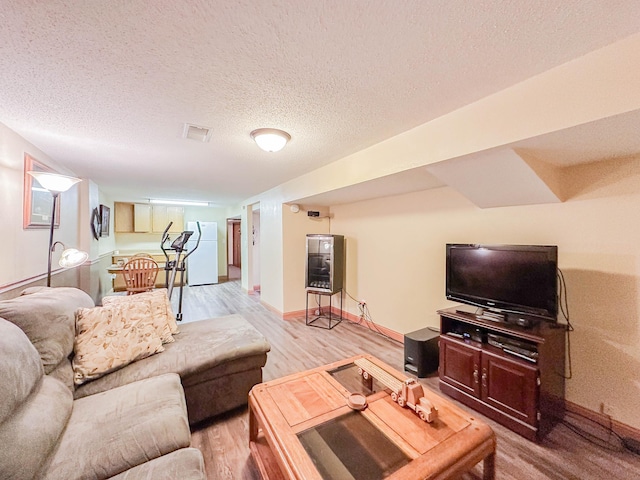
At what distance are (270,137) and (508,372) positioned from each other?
2486mm

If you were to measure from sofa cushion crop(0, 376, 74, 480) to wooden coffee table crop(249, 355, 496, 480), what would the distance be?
856 millimetres

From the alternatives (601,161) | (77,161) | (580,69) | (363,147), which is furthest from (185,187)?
(601,161)

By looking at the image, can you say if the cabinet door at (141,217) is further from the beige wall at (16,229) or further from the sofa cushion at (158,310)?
the sofa cushion at (158,310)

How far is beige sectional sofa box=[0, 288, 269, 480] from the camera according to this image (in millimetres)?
983

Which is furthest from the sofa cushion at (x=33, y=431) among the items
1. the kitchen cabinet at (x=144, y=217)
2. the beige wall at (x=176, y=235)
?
the beige wall at (x=176, y=235)

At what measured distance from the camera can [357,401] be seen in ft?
4.67

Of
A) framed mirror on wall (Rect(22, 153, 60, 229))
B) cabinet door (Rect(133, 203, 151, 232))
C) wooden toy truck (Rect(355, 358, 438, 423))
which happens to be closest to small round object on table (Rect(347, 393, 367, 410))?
wooden toy truck (Rect(355, 358, 438, 423))

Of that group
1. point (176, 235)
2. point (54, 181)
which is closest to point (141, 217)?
point (176, 235)

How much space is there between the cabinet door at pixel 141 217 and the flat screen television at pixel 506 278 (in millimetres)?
7173

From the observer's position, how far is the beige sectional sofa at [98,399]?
3.23 ft

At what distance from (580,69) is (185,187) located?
15.7 feet

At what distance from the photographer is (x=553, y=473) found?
1.47 m

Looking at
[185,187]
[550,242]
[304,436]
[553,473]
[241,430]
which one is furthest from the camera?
[185,187]

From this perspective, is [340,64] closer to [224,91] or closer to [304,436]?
[224,91]
